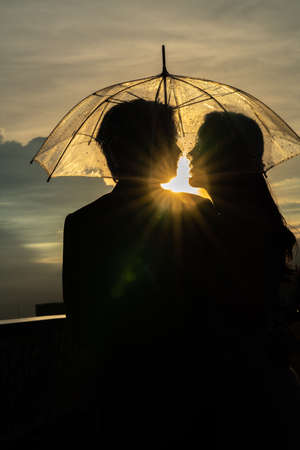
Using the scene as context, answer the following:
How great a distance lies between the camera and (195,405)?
5.86 ft

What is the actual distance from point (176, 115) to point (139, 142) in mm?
2602

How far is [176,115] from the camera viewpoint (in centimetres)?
451

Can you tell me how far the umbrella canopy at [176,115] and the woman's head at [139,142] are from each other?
6.78 feet

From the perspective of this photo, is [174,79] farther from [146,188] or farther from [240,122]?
[146,188]

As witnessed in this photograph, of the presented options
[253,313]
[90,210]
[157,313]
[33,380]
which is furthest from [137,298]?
[33,380]

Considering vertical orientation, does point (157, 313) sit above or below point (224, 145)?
below

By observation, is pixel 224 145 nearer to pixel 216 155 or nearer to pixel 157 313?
Result: pixel 216 155

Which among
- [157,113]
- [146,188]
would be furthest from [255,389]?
[157,113]

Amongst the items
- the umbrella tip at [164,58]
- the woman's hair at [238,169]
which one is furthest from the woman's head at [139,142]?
the umbrella tip at [164,58]

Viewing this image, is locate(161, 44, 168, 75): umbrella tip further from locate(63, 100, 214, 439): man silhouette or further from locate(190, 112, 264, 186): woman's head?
locate(63, 100, 214, 439): man silhouette

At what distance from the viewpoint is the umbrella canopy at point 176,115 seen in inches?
173

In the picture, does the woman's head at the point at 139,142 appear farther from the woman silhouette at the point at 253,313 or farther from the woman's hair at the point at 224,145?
the woman's hair at the point at 224,145

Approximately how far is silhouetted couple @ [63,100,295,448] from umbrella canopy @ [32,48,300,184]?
→ 2.25m

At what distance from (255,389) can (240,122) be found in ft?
9.59
